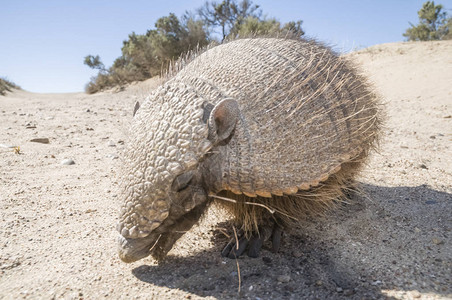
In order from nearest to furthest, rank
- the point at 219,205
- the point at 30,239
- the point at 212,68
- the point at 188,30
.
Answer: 1. the point at 212,68
2. the point at 219,205
3. the point at 30,239
4. the point at 188,30

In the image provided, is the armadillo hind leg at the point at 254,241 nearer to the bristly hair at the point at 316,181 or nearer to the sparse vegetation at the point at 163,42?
the bristly hair at the point at 316,181

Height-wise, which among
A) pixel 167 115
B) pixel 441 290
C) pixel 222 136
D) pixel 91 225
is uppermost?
pixel 167 115

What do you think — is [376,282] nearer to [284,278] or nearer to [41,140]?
[284,278]

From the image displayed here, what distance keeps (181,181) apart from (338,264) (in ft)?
4.98

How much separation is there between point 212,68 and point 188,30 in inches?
724

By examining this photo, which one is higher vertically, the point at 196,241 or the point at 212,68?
the point at 212,68

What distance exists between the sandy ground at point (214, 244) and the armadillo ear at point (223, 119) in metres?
0.89

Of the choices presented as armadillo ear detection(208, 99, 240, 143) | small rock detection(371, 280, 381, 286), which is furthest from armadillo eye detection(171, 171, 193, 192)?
small rock detection(371, 280, 381, 286)

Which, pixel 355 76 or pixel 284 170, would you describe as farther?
pixel 355 76

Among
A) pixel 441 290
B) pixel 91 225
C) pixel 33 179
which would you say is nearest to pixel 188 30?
pixel 33 179

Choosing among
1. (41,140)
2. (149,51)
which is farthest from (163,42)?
(41,140)

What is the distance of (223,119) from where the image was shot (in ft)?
7.64

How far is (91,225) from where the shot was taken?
11.5 ft

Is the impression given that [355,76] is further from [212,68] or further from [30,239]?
[30,239]
